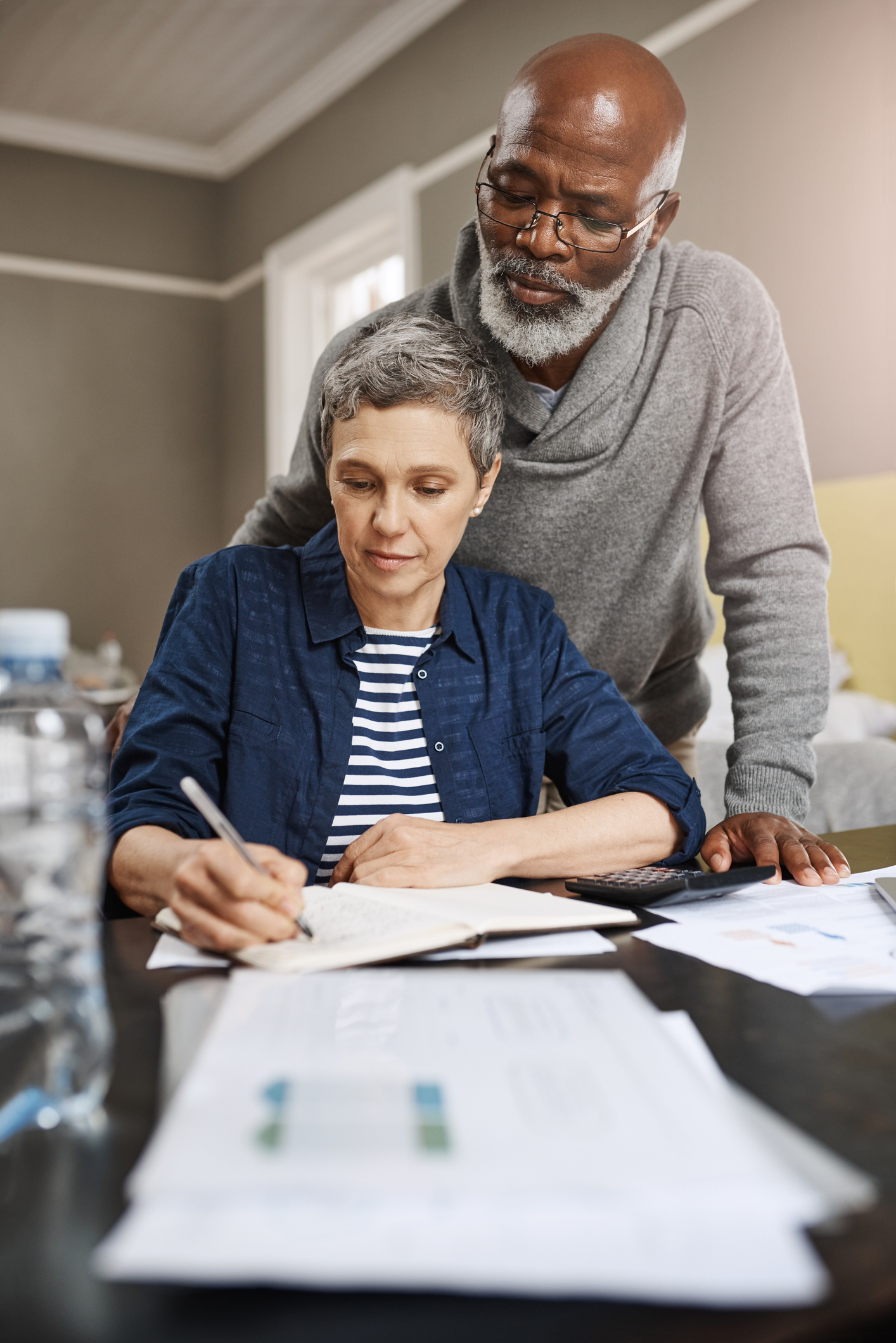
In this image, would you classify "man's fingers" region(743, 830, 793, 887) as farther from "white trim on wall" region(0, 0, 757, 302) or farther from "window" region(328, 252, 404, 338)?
"window" region(328, 252, 404, 338)

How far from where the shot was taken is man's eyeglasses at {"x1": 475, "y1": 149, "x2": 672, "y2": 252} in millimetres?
1379

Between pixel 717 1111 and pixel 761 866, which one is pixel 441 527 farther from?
pixel 717 1111

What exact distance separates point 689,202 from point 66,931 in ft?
10.3

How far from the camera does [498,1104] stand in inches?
17.8

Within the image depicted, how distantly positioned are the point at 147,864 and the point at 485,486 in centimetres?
68

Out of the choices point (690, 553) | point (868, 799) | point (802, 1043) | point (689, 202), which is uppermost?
point (689, 202)

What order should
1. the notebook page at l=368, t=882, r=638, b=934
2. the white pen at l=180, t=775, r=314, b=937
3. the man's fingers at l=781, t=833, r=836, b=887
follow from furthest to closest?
the man's fingers at l=781, t=833, r=836, b=887, the notebook page at l=368, t=882, r=638, b=934, the white pen at l=180, t=775, r=314, b=937

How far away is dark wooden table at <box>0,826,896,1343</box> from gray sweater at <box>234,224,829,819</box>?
91 centimetres

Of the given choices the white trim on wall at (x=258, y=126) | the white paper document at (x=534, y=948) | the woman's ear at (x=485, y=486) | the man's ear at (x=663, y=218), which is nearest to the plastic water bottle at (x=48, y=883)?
the white paper document at (x=534, y=948)

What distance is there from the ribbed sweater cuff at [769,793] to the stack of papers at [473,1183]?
860 mm

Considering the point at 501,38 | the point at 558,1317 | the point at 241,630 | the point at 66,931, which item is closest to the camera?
the point at 558,1317

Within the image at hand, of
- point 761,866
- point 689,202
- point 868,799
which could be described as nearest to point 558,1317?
point 761,866

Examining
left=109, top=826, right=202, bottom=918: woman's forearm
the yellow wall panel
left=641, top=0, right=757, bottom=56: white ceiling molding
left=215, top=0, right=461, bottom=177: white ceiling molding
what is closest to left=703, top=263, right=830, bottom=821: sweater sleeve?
left=109, top=826, right=202, bottom=918: woman's forearm

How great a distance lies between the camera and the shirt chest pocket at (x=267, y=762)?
3.99 feet
